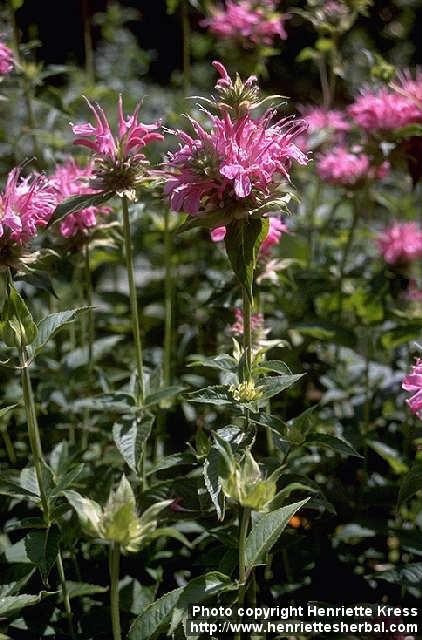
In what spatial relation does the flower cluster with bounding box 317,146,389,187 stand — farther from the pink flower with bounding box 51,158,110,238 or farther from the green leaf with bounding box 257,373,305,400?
the green leaf with bounding box 257,373,305,400

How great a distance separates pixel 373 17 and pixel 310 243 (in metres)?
3.61

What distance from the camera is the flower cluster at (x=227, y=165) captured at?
1.00 m

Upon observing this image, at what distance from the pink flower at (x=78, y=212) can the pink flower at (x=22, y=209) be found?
0.12 meters

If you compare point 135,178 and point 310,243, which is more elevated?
point 135,178

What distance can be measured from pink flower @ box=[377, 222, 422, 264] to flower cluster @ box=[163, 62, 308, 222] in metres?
0.93

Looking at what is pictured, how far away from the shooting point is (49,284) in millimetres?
1176

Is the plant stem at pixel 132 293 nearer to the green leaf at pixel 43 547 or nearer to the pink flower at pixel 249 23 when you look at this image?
the green leaf at pixel 43 547

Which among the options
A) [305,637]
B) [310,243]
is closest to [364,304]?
[310,243]

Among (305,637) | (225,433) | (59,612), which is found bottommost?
(305,637)

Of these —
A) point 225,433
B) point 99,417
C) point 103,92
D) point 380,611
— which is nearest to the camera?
point 225,433

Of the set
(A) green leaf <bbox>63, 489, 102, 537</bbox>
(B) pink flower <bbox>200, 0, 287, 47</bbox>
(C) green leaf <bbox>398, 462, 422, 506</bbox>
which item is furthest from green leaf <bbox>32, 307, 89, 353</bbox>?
(B) pink flower <bbox>200, 0, 287, 47</bbox>

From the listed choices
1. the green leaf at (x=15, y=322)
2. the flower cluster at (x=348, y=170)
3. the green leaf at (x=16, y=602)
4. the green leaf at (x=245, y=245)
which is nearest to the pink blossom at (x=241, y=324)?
the green leaf at (x=245, y=245)

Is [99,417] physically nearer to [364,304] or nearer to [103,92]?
[364,304]

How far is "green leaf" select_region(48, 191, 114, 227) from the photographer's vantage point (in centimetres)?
106
